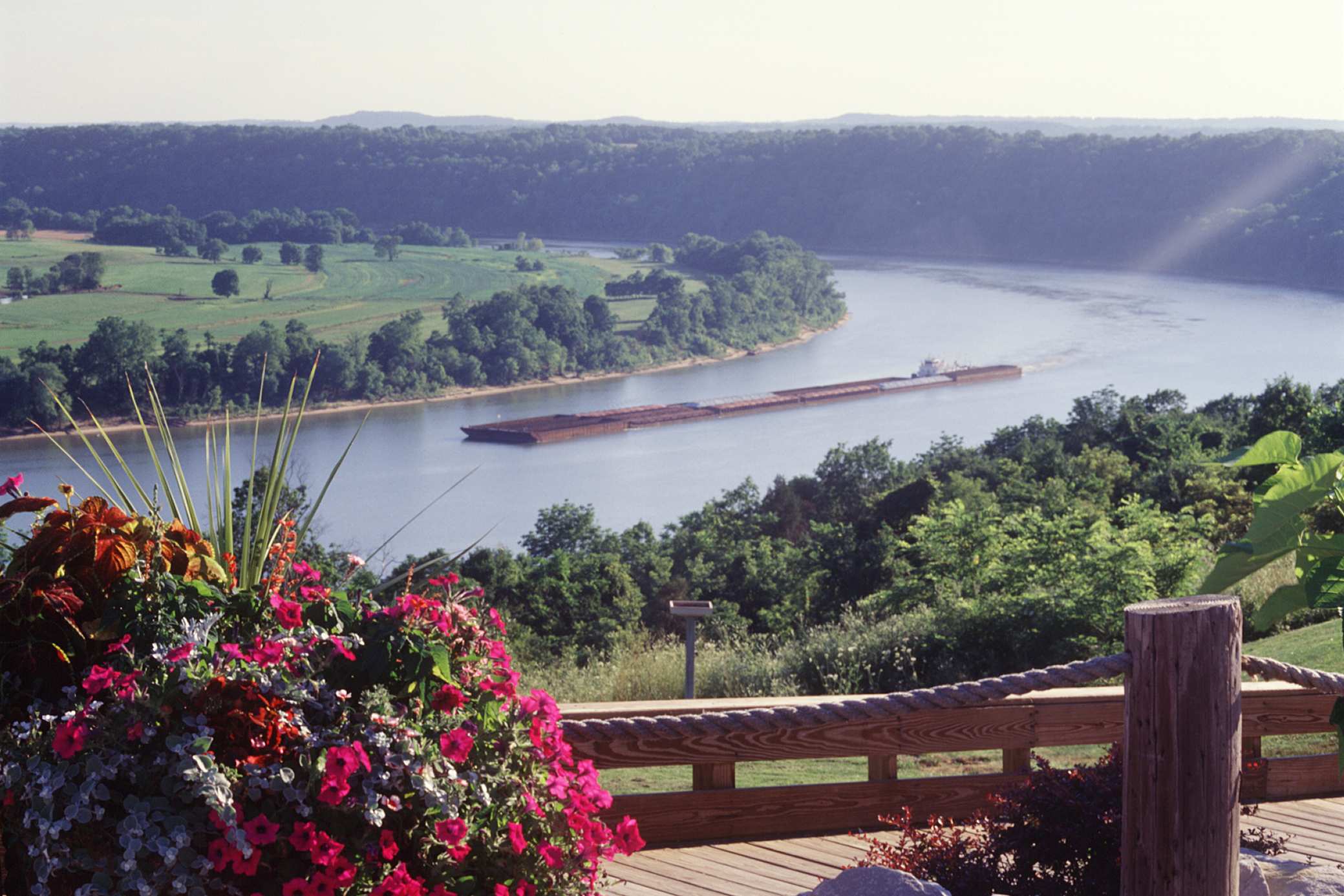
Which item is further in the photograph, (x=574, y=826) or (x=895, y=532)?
(x=895, y=532)

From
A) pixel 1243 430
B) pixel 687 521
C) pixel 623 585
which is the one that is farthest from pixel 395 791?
pixel 687 521

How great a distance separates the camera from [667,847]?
2615 millimetres

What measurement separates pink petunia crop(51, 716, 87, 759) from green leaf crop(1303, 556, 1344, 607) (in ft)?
5.25

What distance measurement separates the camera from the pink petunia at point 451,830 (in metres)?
1.40

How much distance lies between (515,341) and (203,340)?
16.9 metres

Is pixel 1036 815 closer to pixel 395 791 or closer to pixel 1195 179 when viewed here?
pixel 395 791

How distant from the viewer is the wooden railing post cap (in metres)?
1.67

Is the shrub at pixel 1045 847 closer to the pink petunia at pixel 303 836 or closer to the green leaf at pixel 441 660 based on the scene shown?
the green leaf at pixel 441 660

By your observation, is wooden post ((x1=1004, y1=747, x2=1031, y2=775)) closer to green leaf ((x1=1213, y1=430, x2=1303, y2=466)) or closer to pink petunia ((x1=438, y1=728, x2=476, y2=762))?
green leaf ((x1=1213, y1=430, x2=1303, y2=466))

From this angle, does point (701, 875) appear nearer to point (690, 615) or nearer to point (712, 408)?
point (690, 615)

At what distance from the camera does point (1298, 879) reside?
210 cm

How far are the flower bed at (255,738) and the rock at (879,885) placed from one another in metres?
0.48

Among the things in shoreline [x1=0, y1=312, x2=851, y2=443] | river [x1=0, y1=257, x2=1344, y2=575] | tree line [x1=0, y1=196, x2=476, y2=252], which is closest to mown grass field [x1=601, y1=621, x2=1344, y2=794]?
river [x1=0, y1=257, x2=1344, y2=575]

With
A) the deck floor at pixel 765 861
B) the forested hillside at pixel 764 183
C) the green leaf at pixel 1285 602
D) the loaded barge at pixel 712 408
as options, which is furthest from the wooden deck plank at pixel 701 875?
the forested hillside at pixel 764 183
